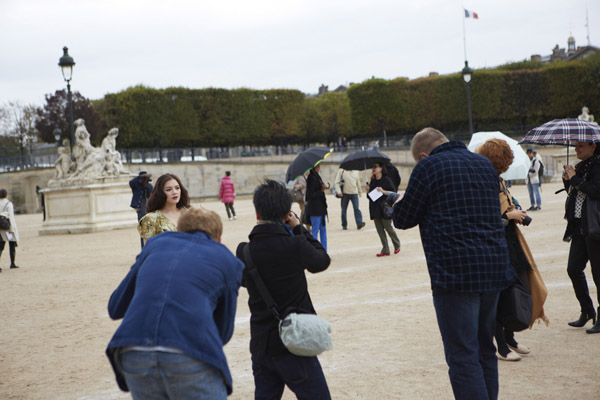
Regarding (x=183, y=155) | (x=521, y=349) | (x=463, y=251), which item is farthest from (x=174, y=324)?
(x=183, y=155)

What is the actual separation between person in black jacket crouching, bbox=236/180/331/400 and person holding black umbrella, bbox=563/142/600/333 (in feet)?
10.0

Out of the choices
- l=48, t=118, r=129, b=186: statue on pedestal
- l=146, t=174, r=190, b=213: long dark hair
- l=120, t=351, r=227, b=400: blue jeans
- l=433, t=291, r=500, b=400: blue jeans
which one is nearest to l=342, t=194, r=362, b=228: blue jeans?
l=48, t=118, r=129, b=186: statue on pedestal

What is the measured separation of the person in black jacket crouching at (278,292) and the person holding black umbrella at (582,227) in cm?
306

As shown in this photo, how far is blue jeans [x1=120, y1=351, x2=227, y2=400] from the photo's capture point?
7.56 ft

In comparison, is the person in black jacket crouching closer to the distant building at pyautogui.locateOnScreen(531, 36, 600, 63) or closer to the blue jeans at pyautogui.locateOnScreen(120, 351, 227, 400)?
the blue jeans at pyautogui.locateOnScreen(120, 351, 227, 400)

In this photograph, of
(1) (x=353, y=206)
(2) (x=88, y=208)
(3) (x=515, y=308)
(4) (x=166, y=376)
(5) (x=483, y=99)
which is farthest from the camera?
(5) (x=483, y=99)

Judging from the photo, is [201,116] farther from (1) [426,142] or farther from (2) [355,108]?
(1) [426,142]

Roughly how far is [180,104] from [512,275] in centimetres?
4554

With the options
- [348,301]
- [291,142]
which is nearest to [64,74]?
[348,301]

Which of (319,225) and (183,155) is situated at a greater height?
(183,155)

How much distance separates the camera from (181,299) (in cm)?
237

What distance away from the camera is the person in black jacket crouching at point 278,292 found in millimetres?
3098

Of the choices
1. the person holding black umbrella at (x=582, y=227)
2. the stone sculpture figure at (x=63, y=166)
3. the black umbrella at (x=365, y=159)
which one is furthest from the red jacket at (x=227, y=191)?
the person holding black umbrella at (x=582, y=227)

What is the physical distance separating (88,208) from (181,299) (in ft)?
64.2
